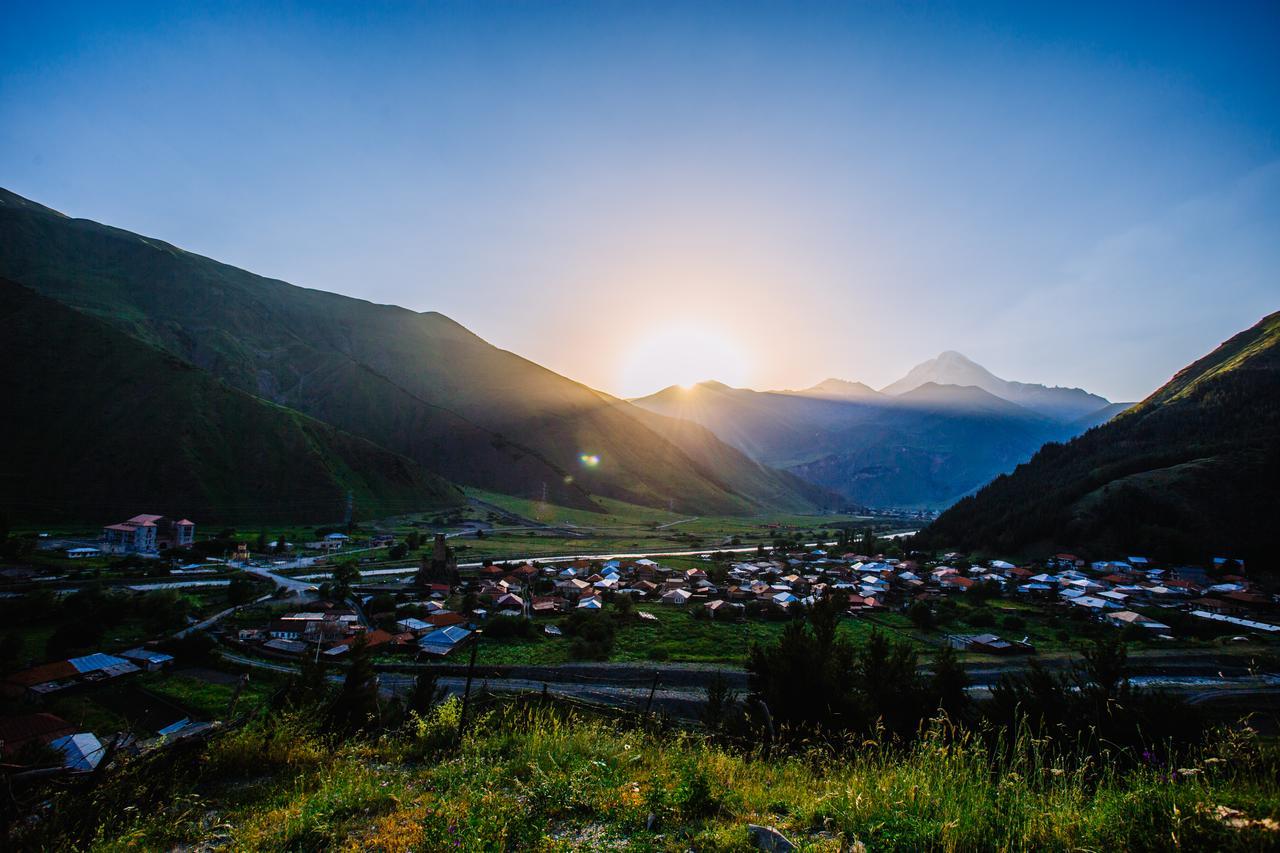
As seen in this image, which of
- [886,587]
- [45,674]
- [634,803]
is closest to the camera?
[634,803]

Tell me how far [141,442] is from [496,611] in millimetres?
80167

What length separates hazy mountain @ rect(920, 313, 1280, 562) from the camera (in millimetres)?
66250

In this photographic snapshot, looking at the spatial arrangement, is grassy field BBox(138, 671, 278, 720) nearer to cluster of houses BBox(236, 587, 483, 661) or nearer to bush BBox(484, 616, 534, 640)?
cluster of houses BBox(236, 587, 483, 661)

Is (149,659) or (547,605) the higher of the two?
(149,659)

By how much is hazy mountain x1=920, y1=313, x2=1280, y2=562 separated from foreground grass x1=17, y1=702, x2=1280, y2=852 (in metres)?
85.0

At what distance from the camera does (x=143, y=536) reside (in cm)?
5975

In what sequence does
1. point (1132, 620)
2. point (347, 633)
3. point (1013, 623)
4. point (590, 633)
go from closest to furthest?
1. point (347, 633)
2. point (590, 633)
3. point (1132, 620)
4. point (1013, 623)

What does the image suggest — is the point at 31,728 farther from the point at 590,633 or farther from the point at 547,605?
the point at 547,605

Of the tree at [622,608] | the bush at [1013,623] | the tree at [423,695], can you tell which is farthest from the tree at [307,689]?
the bush at [1013,623]

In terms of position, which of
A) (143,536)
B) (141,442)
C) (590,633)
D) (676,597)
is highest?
(141,442)

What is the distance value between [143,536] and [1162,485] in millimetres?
128681

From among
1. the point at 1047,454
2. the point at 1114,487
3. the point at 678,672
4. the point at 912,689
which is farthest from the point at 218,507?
the point at 1047,454

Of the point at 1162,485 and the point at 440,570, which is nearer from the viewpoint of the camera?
the point at 440,570

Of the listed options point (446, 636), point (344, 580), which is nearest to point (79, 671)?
point (446, 636)
